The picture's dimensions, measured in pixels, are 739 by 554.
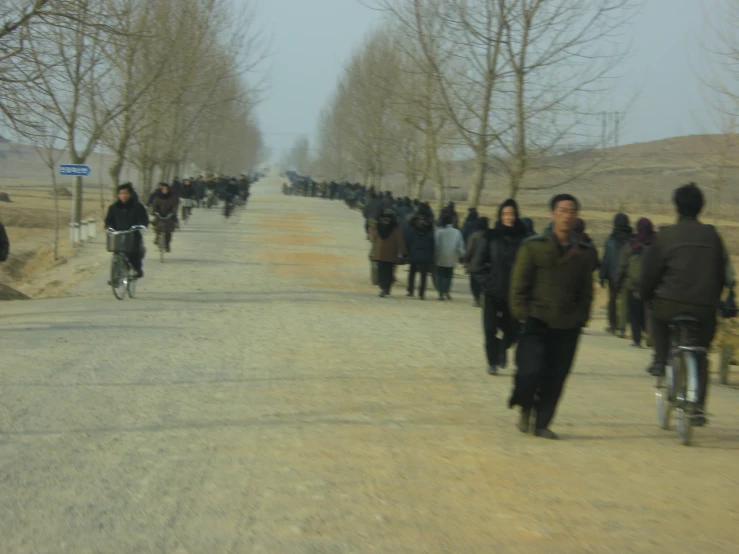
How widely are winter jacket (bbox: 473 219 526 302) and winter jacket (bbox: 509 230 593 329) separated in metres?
2.58

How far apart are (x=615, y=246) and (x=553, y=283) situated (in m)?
8.13

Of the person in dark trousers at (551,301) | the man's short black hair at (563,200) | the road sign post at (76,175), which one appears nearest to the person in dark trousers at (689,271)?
the person in dark trousers at (551,301)

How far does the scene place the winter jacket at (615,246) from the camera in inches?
577

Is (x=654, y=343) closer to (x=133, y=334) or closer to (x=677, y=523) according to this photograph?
(x=677, y=523)

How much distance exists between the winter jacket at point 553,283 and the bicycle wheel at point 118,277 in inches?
394

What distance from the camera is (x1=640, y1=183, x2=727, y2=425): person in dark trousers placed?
7.29m

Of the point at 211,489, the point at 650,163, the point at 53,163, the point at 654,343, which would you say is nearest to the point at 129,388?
the point at 211,489

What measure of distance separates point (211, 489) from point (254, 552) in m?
1.11

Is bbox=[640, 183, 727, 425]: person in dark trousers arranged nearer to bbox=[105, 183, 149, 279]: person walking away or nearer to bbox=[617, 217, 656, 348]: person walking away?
bbox=[617, 217, 656, 348]: person walking away

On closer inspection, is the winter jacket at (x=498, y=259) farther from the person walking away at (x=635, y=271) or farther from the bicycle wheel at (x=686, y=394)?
the person walking away at (x=635, y=271)

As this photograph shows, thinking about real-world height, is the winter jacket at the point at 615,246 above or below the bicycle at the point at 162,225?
above

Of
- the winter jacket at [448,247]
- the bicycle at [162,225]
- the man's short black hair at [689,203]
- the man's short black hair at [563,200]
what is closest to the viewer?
the man's short black hair at [563,200]

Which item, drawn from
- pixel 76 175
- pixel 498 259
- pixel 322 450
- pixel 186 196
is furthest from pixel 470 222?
pixel 186 196

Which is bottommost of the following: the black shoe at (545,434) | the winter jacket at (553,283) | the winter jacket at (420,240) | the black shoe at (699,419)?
the black shoe at (545,434)
